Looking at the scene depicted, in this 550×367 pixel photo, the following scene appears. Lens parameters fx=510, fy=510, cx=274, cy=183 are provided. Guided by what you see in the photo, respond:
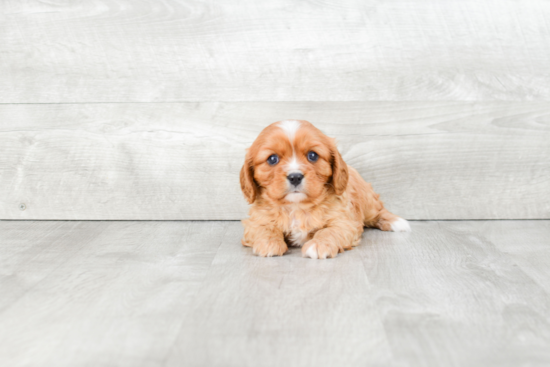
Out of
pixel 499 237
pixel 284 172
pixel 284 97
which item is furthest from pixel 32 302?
pixel 499 237

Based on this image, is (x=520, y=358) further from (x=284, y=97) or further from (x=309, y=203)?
(x=284, y=97)

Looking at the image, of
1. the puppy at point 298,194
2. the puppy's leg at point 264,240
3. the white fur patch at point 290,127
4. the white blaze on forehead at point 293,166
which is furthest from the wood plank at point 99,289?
the white fur patch at point 290,127

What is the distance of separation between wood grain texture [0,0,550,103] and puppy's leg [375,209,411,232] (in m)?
0.64

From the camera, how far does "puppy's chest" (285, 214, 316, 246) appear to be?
7.20ft

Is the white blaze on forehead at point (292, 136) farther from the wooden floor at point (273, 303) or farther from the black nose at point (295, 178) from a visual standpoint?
the wooden floor at point (273, 303)

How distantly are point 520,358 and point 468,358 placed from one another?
0.41 ft

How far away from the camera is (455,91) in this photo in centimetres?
273

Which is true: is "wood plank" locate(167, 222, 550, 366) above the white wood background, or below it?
below

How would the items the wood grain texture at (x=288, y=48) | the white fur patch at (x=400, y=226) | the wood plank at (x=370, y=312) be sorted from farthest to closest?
the wood grain texture at (x=288, y=48)
the white fur patch at (x=400, y=226)
the wood plank at (x=370, y=312)

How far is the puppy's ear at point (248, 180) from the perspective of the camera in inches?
84.7

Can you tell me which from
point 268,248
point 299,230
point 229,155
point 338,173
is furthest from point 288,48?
point 268,248

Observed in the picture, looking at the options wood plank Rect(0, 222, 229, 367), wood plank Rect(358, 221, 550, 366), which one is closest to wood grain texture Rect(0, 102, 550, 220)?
wood plank Rect(0, 222, 229, 367)

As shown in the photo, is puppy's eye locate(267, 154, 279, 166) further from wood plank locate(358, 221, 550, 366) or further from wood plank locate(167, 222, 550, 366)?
wood plank locate(358, 221, 550, 366)

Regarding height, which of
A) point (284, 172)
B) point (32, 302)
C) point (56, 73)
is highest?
point (56, 73)
